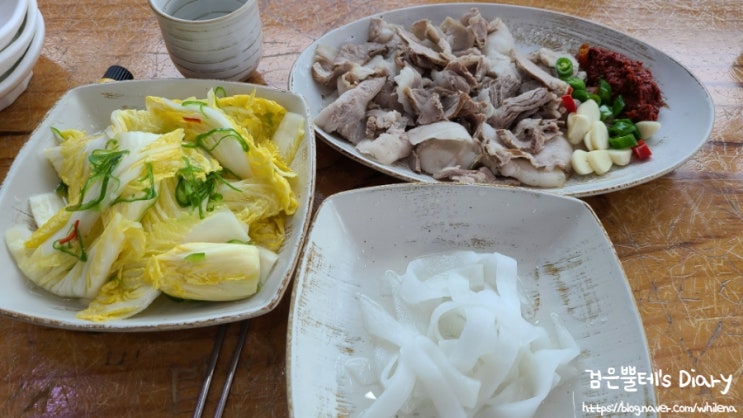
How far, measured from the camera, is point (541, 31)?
92.7 inches

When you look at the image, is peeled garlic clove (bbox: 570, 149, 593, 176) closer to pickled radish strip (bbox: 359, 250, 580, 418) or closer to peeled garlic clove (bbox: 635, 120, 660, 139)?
peeled garlic clove (bbox: 635, 120, 660, 139)

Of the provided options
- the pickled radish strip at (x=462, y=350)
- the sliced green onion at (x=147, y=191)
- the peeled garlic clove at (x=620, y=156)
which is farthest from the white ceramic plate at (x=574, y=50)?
the sliced green onion at (x=147, y=191)

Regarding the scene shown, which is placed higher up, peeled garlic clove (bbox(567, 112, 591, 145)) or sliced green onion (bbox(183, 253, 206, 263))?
sliced green onion (bbox(183, 253, 206, 263))

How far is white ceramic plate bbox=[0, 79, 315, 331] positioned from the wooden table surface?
18 cm

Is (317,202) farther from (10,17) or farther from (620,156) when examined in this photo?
(10,17)

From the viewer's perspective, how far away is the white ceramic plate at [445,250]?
120cm

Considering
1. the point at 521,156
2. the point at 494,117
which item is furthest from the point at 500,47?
the point at 521,156

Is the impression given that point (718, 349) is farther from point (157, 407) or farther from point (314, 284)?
point (157, 407)

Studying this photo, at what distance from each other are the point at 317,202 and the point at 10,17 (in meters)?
1.41

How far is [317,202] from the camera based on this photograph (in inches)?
68.3

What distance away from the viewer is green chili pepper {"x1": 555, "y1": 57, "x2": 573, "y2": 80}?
2100mm

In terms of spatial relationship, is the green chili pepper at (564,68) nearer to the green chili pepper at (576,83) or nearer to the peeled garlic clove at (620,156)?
the green chili pepper at (576,83)

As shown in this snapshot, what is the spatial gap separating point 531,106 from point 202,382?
1.50 meters

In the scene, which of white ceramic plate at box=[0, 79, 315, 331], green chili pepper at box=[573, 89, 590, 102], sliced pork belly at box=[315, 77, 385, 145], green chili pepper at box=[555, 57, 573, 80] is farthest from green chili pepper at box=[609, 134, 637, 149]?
white ceramic plate at box=[0, 79, 315, 331]
